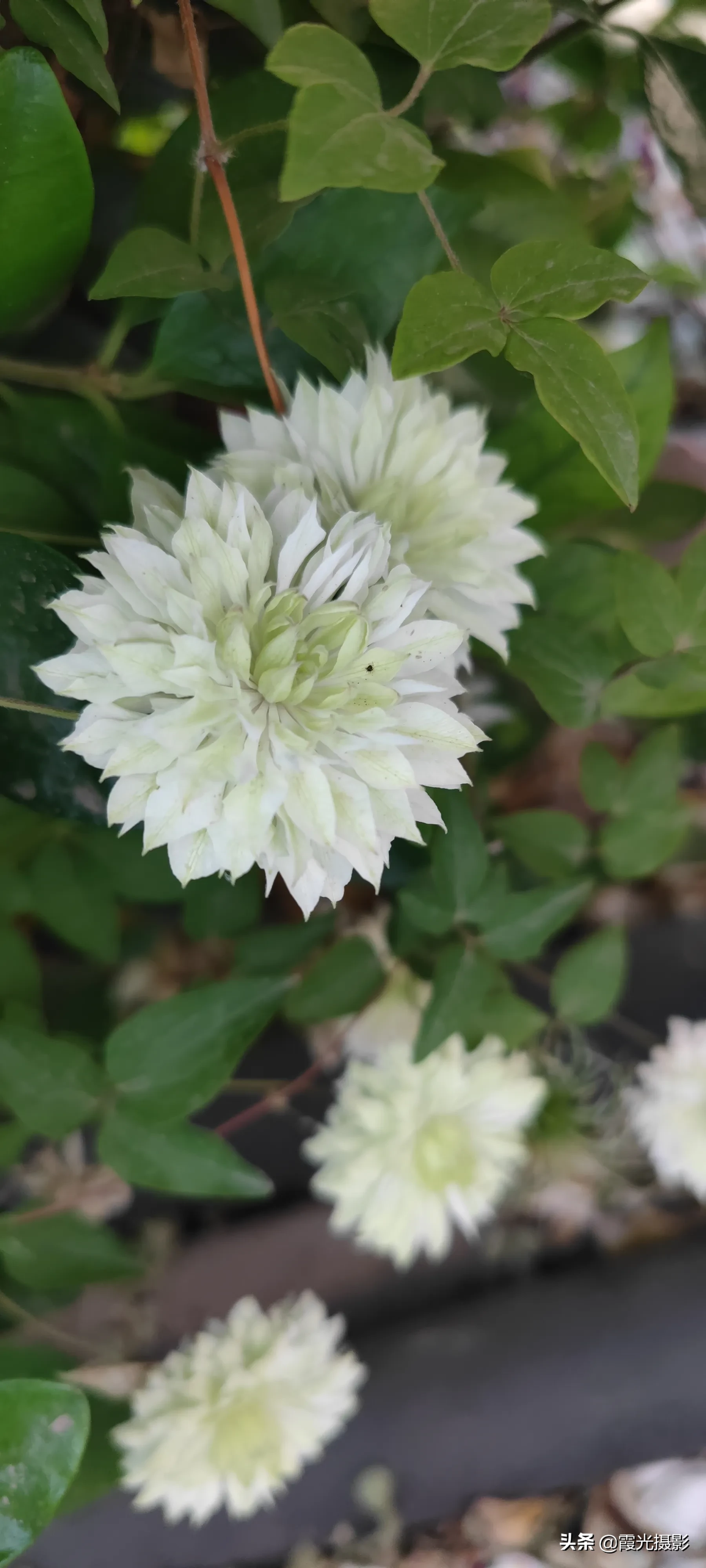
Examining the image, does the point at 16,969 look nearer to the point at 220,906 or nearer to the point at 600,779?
the point at 220,906

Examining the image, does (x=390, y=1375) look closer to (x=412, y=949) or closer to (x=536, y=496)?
(x=412, y=949)

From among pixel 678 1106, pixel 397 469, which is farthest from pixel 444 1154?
pixel 397 469

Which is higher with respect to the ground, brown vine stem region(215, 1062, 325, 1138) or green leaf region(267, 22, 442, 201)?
green leaf region(267, 22, 442, 201)

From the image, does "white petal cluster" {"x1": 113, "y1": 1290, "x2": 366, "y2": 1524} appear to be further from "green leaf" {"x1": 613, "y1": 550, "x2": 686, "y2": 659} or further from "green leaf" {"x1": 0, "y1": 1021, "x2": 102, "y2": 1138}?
"green leaf" {"x1": 613, "y1": 550, "x2": 686, "y2": 659}

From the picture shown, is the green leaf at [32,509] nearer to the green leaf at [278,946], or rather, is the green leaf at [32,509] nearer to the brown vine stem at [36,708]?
the brown vine stem at [36,708]

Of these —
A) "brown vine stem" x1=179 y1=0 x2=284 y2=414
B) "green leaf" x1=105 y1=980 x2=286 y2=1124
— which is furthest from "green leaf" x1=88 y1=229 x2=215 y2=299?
"green leaf" x1=105 y1=980 x2=286 y2=1124

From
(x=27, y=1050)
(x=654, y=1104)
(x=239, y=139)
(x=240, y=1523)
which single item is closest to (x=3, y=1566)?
(x=27, y=1050)
